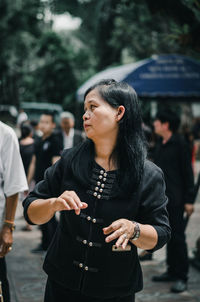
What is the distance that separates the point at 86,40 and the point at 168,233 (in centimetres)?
3419

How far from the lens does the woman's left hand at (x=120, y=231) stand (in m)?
1.86

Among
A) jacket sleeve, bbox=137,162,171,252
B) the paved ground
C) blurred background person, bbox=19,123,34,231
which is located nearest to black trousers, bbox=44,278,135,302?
jacket sleeve, bbox=137,162,171,252

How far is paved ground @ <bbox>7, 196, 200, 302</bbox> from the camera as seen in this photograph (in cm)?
450

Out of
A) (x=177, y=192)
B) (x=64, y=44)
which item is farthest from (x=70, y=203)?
(x=64, y=44)

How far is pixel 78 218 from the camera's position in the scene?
7.05 feet

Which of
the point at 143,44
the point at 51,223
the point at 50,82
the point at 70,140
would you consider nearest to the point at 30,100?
the point at 50,82

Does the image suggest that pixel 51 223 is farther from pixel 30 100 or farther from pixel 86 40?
pixel 30 100

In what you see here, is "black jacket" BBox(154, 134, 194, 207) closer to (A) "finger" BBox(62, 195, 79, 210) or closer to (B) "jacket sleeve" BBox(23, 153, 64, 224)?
(B) "jacket sleeve" BBox(23, 153, 64, 224)

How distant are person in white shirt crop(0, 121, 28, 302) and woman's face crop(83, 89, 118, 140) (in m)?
1.05

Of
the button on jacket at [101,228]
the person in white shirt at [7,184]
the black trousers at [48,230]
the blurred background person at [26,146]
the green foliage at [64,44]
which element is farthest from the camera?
the green foliage at [64,44]

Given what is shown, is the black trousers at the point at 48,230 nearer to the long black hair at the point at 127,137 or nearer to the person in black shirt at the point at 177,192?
the person in black shirt at the point at 177,192

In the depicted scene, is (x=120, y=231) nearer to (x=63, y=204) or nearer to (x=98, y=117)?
(x=63, y=204)

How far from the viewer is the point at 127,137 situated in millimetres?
2205

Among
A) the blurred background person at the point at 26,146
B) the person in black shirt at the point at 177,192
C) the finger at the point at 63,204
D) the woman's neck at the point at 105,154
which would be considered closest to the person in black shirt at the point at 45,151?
the blurred background person at the point at 26,146
